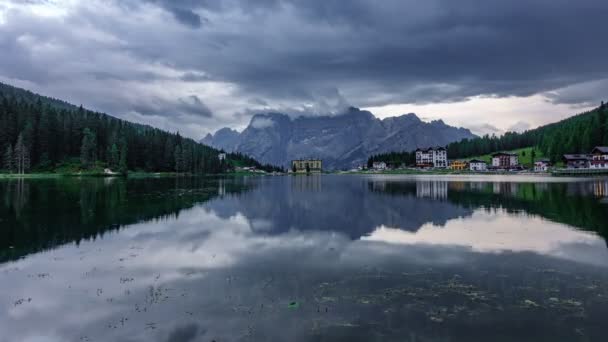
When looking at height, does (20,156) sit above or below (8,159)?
above

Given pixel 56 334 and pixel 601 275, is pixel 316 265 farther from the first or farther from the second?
pixel 601 275

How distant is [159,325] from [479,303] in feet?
41.7

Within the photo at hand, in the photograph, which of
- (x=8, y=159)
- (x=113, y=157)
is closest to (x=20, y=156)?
(x=8, y=159)

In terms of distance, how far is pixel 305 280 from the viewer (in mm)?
20031

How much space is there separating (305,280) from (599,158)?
211535 millimetres

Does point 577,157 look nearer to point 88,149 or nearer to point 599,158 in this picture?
point 599,158

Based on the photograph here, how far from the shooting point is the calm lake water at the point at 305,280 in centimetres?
1398

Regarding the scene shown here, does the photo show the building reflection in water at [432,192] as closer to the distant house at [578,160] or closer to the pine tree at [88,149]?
the distant house at [578,160]

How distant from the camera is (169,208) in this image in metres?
53.6

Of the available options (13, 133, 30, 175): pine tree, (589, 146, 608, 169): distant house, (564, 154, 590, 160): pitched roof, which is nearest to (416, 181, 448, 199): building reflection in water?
(589, 146, 608, 169): distant house

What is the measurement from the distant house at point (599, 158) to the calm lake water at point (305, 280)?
174 m

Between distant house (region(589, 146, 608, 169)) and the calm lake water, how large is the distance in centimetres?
17378

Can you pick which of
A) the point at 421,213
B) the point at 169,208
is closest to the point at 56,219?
the point at 169,208

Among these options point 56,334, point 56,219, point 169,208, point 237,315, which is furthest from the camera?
point 169,208
